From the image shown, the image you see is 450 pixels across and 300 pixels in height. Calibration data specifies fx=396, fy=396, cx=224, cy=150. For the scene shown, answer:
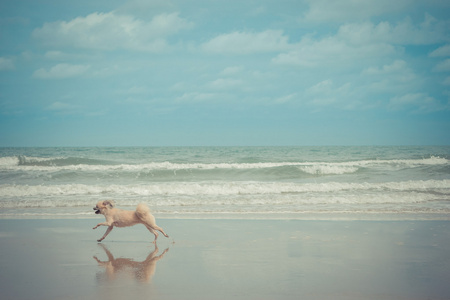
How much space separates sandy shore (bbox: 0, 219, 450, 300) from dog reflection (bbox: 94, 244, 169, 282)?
14 mm

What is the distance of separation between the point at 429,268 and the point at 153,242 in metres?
4.33

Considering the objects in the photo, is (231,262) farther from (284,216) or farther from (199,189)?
(199,189)

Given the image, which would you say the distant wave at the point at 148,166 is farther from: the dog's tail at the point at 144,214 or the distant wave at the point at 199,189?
the dog's tail at the point at 144,214

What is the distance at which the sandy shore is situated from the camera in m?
4.43

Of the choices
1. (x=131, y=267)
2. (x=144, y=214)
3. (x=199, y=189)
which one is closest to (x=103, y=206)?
(x=144, y=214)

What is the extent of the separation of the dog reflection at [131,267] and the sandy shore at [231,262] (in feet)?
0.05

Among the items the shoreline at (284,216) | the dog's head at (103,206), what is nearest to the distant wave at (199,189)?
the shoreline at (284,216)

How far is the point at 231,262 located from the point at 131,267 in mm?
1377

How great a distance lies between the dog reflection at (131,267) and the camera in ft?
16.4

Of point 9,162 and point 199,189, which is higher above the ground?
point 9,162

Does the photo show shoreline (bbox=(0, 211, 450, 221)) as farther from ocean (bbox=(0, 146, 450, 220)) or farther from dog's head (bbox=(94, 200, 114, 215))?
dog's head (bbox=(94, 200, 114, 215))

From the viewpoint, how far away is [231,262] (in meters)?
5.57

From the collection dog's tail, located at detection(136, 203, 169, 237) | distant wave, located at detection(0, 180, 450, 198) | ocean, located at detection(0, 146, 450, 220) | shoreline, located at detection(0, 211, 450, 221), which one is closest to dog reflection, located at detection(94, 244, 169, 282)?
dog's tail, located at detection(136, 203, 169, 237)

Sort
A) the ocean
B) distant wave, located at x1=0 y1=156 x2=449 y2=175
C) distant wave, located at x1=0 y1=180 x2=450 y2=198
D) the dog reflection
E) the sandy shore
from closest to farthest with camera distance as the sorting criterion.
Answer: the sandy shore, the dog reflection, the ocean, distant wave, located at x1=0 y1=180 x2=450 y2=198, distant wave, located at x1=0 y1=156 x2=449 y2=175
